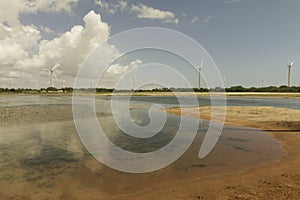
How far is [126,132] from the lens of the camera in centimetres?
2219

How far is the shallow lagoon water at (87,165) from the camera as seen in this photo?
9.09m

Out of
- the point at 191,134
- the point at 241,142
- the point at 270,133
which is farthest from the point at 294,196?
the point at 270,133

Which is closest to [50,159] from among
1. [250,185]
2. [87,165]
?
[87,165]

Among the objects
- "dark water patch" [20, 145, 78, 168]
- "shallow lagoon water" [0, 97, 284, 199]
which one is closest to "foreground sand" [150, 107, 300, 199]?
"shallow lagoon water" [0, 97, 284, 199]

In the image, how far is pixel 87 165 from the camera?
11984 mm

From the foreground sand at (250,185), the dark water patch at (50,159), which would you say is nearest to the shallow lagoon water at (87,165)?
the dark water patch at (50,159)

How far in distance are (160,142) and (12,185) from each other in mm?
10823

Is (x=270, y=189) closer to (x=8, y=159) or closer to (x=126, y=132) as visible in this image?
(x=8, y=159)

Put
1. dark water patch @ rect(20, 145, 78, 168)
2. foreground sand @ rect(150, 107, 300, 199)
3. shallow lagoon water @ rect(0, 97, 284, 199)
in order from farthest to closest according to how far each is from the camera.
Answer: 1. dark water patch @ rect(20, 145, 78, 168)
2. shallow lagoon water @ rect(0, 97, 284, 199)
3. foreground sand @ rect(150, 107, 300, 199)

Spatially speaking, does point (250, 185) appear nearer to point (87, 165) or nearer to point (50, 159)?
point (87, 165)

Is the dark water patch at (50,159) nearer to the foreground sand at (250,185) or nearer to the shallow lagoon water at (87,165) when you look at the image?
the shallow lagoon water at (87,165)

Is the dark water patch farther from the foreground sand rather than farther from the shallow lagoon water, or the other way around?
the foreground sand

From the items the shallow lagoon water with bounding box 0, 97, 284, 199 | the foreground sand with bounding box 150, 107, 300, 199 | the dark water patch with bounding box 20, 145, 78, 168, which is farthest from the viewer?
the dark water patch with bounding box 20, 145, 78, 168

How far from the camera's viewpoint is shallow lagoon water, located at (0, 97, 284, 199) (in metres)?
9.09
